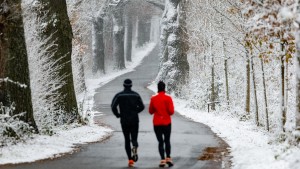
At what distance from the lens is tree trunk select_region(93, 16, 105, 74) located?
5042 centimetres

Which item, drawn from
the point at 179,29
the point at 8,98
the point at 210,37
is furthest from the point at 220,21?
the point at 8,98

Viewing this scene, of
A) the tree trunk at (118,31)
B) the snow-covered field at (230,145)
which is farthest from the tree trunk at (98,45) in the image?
the snow-covered field at (230,145)

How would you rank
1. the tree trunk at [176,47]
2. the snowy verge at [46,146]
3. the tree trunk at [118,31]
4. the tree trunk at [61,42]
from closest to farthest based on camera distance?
the snowy verge at [46,146] < the tree trunk at [61,42] < the tree trunk at [176,47] < the tree trunk at [118,31]

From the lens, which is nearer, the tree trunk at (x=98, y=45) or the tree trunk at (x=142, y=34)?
the tree trunk at (x=98, y=45)

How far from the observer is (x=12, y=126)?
11.8 meters

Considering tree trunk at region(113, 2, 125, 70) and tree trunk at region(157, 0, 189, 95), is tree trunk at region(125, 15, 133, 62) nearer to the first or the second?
tree trunk at region(113, 2, 125, 70)

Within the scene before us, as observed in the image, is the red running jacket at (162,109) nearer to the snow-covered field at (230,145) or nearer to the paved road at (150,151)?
the paved road at (150,151)

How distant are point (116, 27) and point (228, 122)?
3399cm

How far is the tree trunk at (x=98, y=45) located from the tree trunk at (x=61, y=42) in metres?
32.8

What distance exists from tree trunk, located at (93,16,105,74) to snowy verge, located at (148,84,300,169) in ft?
82.4

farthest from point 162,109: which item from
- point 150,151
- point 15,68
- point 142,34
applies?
point 142,34

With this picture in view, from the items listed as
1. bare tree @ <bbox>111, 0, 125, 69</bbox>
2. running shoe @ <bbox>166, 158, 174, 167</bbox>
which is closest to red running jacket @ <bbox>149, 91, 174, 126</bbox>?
running shoe @ <bbox>166, 158, 174, 167</bbox>

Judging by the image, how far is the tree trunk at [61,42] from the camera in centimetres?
1702

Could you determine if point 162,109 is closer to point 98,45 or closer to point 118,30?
point 98,45
